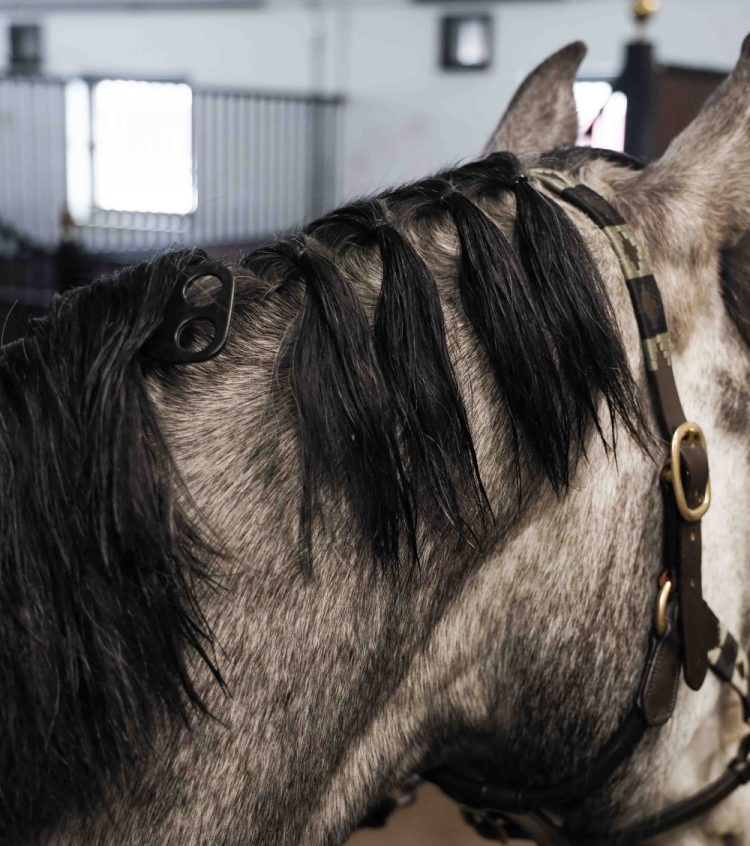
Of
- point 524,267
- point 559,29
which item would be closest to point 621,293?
point 524,267

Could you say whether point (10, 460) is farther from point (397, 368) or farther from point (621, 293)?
point (621, 293)

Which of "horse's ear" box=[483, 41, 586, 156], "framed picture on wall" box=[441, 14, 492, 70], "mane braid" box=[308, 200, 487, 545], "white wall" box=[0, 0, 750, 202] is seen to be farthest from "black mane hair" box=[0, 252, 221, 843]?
"framed picture on wall" box=[441, 14, 492, 70]

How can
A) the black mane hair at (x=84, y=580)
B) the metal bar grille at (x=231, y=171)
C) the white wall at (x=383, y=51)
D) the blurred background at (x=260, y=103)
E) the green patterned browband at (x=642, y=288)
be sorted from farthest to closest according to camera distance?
the metal bar grille at (x=231, y=171) → the blurred background at (x=260, y=103) → the white wall at (x=383, y=51) → the green patterned browband at (x=642, y=288) → the black mane hair at (x=84, y=580)

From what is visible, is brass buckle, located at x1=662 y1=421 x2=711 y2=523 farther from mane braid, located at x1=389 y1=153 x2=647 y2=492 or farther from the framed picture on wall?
the framed picture on wall

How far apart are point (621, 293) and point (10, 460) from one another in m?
0.32

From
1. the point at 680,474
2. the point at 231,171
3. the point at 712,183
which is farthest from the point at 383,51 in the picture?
the point at 680,474

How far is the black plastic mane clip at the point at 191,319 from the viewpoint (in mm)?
426

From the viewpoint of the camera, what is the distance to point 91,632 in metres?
0.39

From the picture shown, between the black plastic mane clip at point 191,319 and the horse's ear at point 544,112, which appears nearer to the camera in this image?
the black plastic mane clip at point 191,319

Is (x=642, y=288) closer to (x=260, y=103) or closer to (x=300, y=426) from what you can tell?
(x=300, y=426)

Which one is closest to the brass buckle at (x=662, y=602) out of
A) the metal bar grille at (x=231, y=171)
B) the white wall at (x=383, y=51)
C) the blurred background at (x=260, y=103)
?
the blurred background at (x=260, y=103)

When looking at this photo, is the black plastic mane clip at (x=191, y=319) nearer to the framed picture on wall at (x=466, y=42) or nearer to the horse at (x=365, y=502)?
the horse at (x=365, y=502)

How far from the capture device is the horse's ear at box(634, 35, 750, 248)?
1.77ft

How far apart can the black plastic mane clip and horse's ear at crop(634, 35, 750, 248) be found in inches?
10.0
